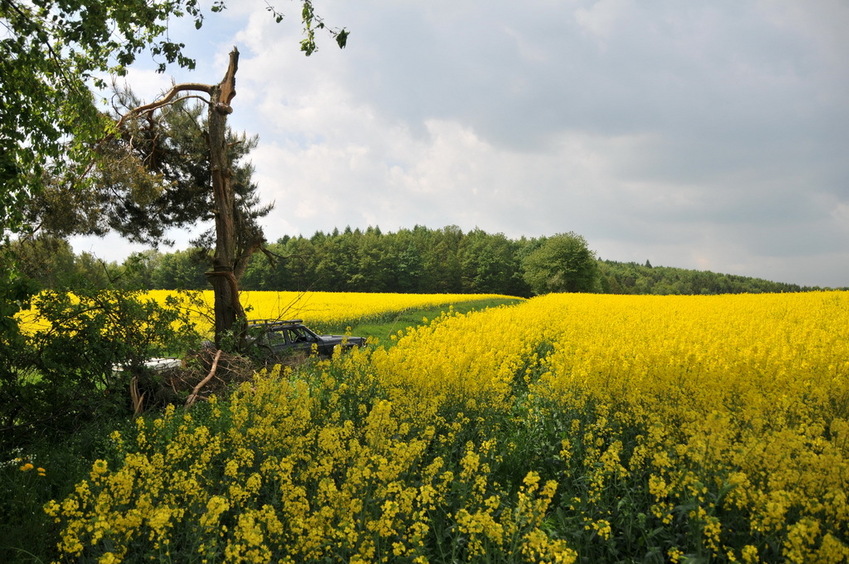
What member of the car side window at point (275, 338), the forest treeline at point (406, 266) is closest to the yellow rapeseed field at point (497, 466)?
the car side window at point (275, 338)

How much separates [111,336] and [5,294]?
258 cm

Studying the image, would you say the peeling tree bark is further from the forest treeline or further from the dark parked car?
the forest treeline

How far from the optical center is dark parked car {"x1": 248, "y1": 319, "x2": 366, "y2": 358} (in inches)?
435

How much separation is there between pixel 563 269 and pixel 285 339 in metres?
66.0

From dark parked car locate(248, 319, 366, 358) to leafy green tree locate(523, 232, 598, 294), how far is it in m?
63.9

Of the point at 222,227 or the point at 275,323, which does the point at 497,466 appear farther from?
the point at 222,227

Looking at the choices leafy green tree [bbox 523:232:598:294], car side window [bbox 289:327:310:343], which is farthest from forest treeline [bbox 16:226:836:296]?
car side window [bbox 289:327:310:343]

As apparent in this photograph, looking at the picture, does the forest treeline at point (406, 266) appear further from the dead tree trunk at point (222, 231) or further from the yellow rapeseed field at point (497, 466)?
the yellow rapeseed field at point (497, 466)

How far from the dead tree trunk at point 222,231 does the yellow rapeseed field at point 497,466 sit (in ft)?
9.84

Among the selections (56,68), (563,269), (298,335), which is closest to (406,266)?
(563,269)

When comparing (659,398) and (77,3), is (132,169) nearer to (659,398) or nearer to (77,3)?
(77,3)

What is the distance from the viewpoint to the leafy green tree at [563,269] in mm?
74125

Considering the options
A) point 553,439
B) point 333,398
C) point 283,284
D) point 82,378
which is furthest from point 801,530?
point 283,284

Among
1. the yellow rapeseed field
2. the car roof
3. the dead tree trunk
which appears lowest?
the yellow rapeseed field
